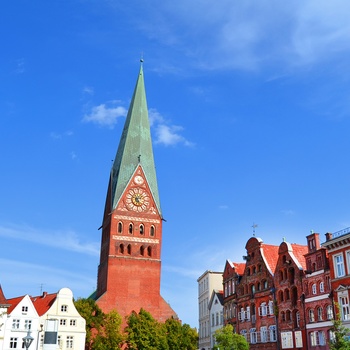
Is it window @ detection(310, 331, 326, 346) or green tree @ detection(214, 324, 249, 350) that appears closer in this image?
window @ detection(310, 331, 326, 346)

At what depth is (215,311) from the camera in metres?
63.3

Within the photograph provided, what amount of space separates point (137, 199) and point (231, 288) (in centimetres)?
2444

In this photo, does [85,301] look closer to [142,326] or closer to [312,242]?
[142,326]

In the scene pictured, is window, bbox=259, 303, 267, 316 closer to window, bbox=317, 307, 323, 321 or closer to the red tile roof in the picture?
window, bbox=317, 307, 323, 321

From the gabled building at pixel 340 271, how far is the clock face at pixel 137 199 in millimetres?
40127

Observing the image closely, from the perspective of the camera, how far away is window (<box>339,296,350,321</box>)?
128ft

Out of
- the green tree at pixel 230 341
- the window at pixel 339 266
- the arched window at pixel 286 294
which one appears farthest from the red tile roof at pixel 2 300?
the window at pixel 339 266

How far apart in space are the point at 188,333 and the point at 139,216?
2148 cm

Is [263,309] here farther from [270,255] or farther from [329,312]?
[329,312]

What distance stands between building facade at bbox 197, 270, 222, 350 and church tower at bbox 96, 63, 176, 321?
17.0 ft

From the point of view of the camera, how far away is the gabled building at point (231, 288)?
Result: 57.5m

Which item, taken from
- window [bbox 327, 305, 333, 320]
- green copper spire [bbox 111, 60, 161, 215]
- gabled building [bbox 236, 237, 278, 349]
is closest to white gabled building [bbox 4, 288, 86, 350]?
gabled building [bbox 236, 237, 278, 349]

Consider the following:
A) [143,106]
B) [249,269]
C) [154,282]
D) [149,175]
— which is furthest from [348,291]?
[143,106]

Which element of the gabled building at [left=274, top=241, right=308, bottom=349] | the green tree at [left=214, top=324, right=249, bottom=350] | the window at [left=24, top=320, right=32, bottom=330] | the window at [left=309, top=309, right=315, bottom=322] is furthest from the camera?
the window at [left=24, top=320, right=32, bottom=330]
